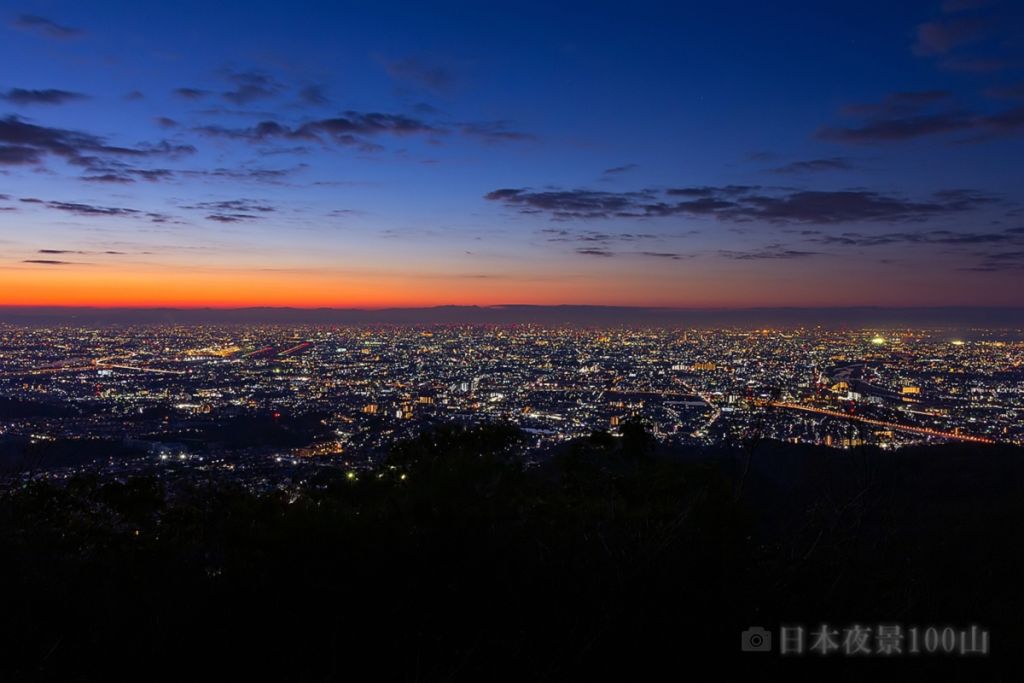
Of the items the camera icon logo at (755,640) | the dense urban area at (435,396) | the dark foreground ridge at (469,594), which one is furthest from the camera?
the dense urban area at (435,396)

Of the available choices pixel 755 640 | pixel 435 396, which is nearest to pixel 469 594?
pixel 755 640

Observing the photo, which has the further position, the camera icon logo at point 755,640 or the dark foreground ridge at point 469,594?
the camera icon logo at point 755,640

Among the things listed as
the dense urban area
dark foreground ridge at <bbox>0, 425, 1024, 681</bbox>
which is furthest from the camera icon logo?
the dense urban area

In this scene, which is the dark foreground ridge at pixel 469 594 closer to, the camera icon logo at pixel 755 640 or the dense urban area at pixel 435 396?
the camera icon logo at pixel 755 640

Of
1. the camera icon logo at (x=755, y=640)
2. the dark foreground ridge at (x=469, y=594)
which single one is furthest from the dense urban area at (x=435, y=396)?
the camera icon logo at (x=755, y=640)

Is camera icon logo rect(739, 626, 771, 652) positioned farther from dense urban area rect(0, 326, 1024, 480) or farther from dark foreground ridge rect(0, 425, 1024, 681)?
dense urban area rect(0, 326, 1024, 480)
